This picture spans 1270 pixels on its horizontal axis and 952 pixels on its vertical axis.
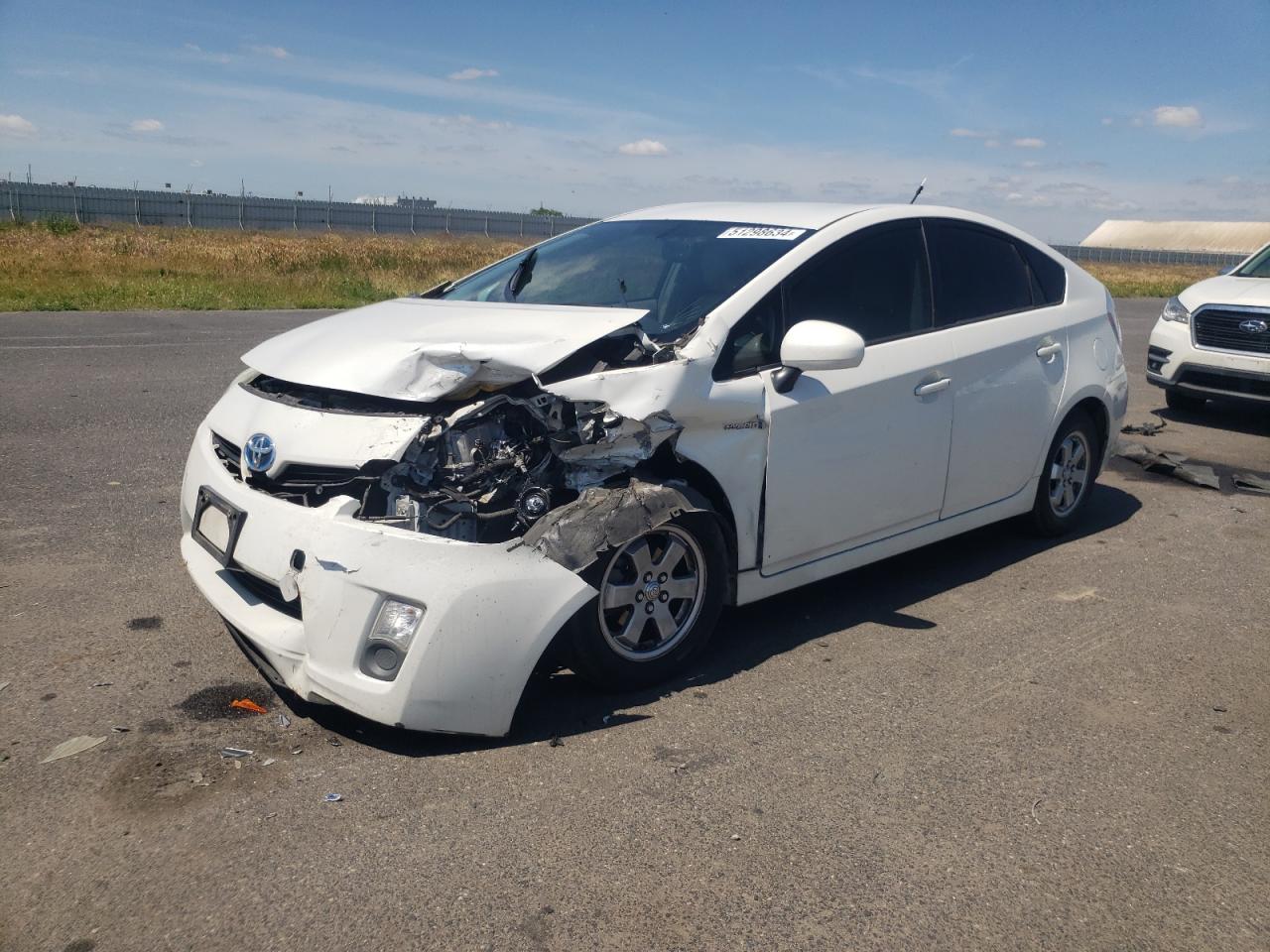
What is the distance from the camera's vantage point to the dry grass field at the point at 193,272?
59.1ft

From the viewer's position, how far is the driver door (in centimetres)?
420

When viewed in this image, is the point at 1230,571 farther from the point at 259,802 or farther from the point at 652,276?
the point at 259,802

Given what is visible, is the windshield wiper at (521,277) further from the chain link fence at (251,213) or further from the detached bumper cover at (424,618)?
the chain link fence at (251,213)

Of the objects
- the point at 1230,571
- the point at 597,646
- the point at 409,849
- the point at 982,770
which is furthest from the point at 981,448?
the point at 409,849

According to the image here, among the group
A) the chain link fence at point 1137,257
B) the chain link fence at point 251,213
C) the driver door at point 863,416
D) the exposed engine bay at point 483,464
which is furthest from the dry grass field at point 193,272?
the chain link fence at point 1137,257

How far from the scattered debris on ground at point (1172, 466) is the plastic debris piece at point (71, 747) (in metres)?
6.90

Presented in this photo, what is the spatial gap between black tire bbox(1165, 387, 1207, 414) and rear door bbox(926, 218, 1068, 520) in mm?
5727

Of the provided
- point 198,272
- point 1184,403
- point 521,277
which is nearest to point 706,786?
point 521,277

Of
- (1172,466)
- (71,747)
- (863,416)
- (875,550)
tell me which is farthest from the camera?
(1172,466)

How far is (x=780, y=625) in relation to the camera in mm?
4672

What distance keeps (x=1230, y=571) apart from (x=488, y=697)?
13.7 feet

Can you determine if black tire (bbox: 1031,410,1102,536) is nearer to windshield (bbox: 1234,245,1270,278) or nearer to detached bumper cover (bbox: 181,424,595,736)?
detached bumper cover (bbox: 181,424,595,736)

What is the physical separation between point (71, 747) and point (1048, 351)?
15.1 ft

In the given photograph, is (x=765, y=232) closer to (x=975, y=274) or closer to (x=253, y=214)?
(x=975, y=274)
